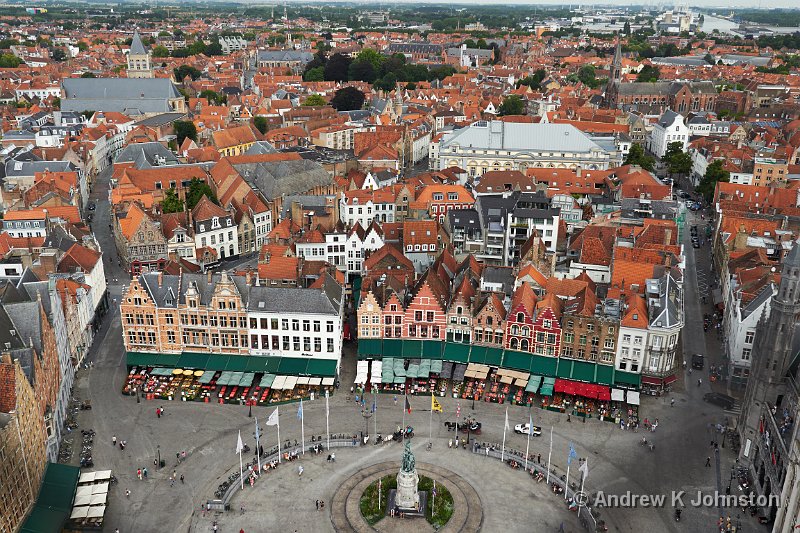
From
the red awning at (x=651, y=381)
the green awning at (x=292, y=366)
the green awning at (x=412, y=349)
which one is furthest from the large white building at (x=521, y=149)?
the green awning at (x=292, y=366)

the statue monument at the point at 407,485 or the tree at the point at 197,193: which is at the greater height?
the tree at the point at 197,193

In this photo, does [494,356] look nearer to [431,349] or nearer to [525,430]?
[431,349]

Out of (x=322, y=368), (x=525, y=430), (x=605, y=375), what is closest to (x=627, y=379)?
(x=605, y=375)

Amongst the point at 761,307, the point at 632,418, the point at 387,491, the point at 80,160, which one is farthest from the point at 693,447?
the point at 80,160

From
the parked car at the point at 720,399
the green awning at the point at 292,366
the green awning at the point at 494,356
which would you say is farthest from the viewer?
the green awning at the point at 494,356

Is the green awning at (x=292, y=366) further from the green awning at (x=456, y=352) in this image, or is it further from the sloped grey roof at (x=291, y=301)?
the green awning at (x=456, y=352)
